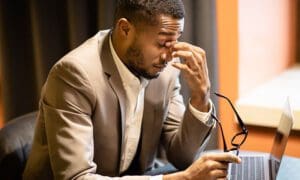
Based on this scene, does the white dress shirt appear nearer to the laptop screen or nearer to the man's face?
the man's face

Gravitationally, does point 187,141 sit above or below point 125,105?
below

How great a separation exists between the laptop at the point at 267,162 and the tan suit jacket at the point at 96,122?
0.16m

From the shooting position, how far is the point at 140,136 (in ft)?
4.89

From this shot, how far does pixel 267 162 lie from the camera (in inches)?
57.8

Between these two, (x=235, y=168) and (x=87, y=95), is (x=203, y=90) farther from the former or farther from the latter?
(x=87, y=95)

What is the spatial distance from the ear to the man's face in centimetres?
2

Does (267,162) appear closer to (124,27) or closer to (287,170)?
(287,170)

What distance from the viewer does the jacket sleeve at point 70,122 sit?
1.25m

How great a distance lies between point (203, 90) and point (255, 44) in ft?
2.26

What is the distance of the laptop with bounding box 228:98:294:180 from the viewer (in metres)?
1.30

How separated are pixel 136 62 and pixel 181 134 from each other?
0.96 feet

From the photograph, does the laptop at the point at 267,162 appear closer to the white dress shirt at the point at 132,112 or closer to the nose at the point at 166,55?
the white dress shirt at the point at 132,112

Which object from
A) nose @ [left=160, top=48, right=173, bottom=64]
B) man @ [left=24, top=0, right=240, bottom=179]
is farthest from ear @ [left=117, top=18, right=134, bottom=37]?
nose @ [left=160, top=48, right=173, bottom=64]

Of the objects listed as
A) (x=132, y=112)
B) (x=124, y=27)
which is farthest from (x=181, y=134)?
(x=124, y=27)
